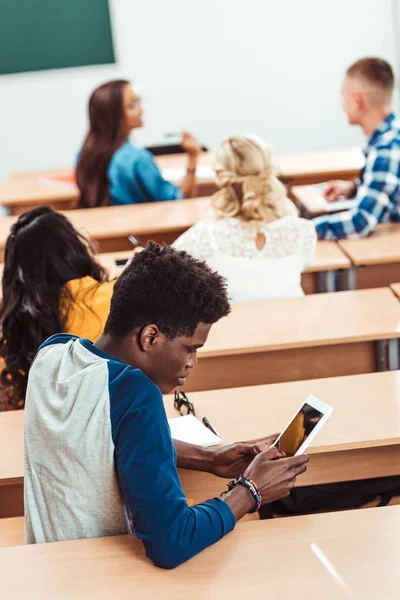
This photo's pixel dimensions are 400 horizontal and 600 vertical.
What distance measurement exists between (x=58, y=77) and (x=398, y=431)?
5753 mm

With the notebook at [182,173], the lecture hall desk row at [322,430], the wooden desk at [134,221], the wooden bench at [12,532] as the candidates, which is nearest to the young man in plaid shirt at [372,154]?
the wooden desk at [134,221]

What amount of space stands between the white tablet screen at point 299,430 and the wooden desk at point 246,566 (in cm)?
18

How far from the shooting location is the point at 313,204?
413 cm

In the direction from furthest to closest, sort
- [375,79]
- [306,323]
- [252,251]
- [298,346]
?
[375,79] < [252,251] < [306,323] < [298,346]

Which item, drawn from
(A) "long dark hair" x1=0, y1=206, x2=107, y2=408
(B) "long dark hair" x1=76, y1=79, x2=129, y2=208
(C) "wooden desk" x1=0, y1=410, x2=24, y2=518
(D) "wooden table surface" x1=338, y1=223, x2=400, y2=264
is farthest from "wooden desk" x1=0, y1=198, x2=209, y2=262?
(C) "wooden desk" x1=0, y1=410, x2=24, y2=518

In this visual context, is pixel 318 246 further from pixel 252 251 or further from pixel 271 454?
pixel 271 454

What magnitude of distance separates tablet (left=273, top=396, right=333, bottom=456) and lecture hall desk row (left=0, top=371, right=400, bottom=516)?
0.11 m

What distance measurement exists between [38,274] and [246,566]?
1.12 m

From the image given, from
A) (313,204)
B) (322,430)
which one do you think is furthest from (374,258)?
(322,430)

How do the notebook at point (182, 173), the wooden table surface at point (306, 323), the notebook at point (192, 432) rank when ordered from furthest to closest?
the notebook at point (182, 173) < the wooden table surface at point (306, 323) < the notebook at point (192, 432)

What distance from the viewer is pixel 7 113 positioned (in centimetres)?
713

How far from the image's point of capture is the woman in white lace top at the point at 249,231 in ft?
9.61

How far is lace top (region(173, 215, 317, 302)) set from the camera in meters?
2.92

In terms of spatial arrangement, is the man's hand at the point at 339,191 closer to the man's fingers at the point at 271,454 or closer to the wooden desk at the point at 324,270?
the wooden desk at the point at 324,270
